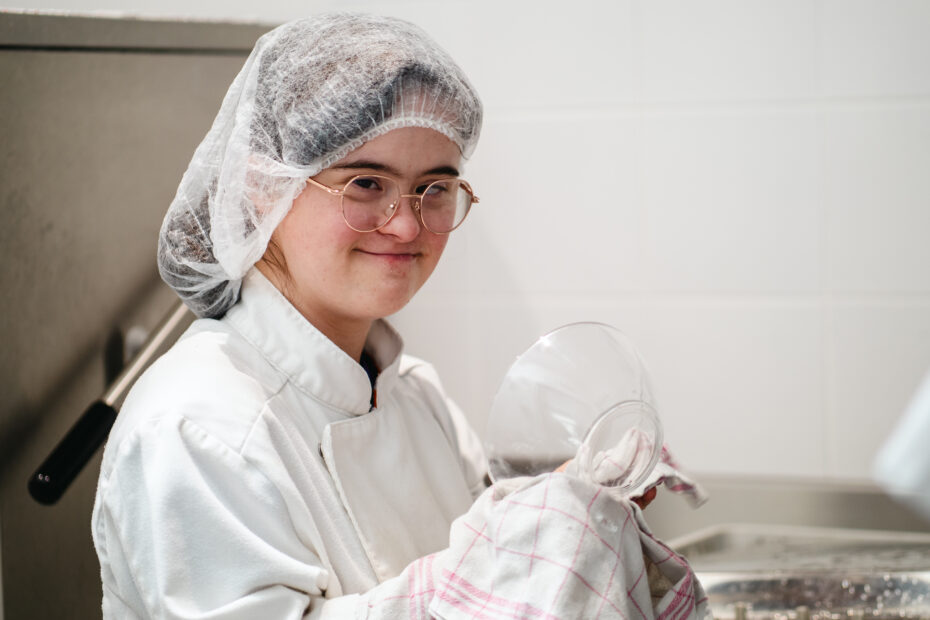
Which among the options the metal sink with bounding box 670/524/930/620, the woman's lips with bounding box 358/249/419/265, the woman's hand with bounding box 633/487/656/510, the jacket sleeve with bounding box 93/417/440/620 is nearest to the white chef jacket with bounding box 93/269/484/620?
the jacket sleeve with bounding box 93/417/440/620

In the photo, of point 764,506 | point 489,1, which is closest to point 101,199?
point 489,1

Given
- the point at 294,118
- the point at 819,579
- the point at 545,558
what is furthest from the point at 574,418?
the point at 819,579

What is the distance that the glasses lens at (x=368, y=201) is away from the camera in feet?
3.12

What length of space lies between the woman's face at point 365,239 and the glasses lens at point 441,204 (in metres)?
0.01

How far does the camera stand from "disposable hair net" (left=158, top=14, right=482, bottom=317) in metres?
0.93

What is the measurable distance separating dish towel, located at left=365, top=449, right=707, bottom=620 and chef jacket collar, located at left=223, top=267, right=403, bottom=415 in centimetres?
25

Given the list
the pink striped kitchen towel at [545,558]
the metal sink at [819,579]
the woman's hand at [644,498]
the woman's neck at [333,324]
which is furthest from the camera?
the metal sink at [819,579]

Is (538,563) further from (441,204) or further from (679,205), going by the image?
(679,205)

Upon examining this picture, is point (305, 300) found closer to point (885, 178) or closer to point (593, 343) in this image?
point (593, 343)

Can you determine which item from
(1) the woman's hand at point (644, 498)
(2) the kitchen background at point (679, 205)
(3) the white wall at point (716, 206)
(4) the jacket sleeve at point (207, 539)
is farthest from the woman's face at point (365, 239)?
(3) the white wall at point (716, 206)

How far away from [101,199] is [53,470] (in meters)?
0.42

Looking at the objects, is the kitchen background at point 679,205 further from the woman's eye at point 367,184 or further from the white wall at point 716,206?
the woman's eye at point 367,184

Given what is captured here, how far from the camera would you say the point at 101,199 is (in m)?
1.34

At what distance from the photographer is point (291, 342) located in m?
0.99
